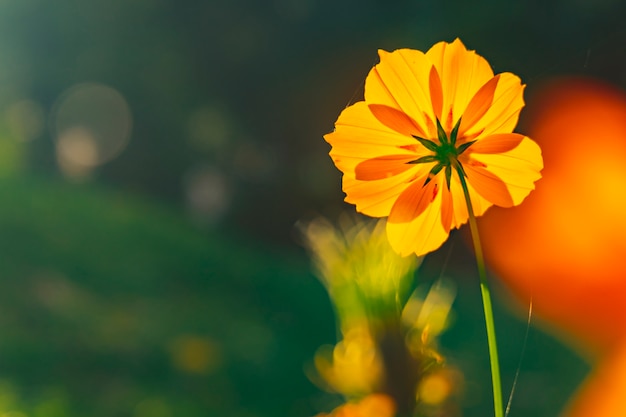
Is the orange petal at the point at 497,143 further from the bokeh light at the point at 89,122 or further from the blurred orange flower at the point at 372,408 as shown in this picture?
the bokeh light at the point at 89,122

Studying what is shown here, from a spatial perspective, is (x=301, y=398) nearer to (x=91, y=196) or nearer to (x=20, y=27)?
(x=91, y=196)

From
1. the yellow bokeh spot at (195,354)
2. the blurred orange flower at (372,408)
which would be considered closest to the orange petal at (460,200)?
the blurred orange flower at (372,408)

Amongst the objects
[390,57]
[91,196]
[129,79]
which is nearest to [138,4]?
[129,79]

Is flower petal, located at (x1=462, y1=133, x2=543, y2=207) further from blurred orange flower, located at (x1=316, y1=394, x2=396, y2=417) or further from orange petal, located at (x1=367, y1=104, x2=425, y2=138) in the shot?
blurred orange flower, located at (x1=316, y1=394, x2=396, y2=417)

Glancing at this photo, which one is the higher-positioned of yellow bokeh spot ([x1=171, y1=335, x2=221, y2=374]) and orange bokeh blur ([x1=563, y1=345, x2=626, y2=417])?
yellow bokeh spot ([x1=171, y1=335, x2=221, y2=374])

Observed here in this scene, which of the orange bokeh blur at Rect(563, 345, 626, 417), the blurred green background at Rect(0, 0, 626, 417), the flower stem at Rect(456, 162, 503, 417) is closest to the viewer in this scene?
the flower stem at Rect(456, 162, 503, 417)

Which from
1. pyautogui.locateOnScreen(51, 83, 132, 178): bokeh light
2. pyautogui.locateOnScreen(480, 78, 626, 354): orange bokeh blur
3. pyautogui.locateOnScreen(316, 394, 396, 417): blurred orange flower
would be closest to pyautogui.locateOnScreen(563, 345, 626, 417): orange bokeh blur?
pyautogui.locateOnScreen(480, 78, 626, 354): orange bokeh blur
